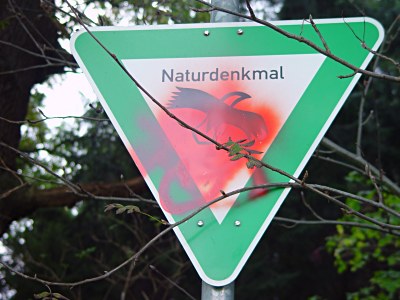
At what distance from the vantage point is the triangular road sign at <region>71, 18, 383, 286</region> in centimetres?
160

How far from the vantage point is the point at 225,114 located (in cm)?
167

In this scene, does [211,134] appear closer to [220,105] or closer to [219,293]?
[220,105]

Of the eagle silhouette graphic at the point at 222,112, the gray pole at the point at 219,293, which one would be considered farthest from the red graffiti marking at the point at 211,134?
the gray pole at the point at 219,293

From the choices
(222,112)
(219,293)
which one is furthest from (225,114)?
(219,293)

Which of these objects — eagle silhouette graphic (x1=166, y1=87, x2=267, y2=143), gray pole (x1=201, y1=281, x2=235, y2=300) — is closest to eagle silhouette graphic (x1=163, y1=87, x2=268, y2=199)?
eagle silhouette graphic (x1=166, y1=87, x2=267, y2=143)

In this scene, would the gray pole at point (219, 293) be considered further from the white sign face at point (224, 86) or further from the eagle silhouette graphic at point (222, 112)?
the eagle silhouette graphic at point (222, 112)

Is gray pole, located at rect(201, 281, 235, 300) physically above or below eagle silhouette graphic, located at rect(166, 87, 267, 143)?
below

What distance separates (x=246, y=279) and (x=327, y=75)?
823cm

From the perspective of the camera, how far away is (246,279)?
9.66m

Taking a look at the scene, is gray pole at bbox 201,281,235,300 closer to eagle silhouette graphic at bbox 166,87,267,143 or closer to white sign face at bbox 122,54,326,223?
white sign face at bbox 122,54,326,223

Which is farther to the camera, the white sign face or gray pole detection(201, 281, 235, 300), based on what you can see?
the white sign face

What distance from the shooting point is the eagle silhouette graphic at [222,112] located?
166 centimetres

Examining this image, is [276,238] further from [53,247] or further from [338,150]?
[338,150]

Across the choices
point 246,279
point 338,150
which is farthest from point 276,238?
point 338,150
